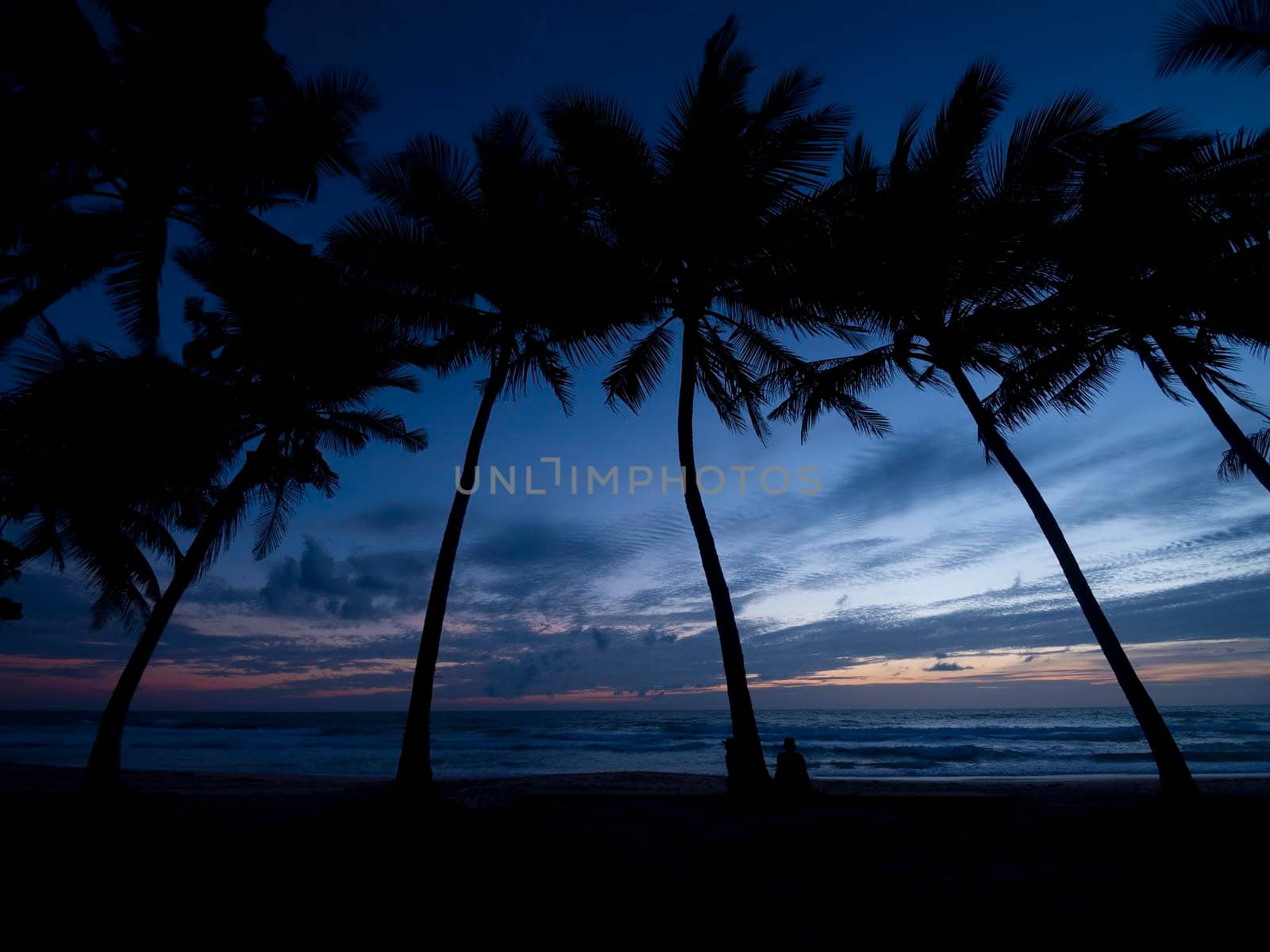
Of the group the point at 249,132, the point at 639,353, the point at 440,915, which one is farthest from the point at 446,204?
the point at 440,915

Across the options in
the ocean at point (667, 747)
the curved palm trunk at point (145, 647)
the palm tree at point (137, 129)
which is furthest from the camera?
the ocean at point (667, 747)

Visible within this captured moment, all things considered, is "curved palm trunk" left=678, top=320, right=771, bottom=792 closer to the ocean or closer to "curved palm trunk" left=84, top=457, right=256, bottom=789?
"curved palm trunk" left=84, top=457, right=256, bottom=789

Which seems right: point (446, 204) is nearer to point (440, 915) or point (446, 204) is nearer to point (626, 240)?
point (626, 240)

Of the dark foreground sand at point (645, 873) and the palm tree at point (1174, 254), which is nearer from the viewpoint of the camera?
the dark foreground sand at point (645, 873)

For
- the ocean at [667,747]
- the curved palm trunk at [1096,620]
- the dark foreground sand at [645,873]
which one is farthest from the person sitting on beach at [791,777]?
the ocean at [667,747]

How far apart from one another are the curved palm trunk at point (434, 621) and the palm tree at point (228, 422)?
285 centimetres

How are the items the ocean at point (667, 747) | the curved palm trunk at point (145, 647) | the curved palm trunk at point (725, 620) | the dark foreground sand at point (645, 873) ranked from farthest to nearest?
1. the ocean at point (667, 747)
2. the curved palm trunk at point (145, 647)
3. the curved palm trunk at point (725, 620)
4. the dark foreground sand at point (645, 873)

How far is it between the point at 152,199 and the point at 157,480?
665cm

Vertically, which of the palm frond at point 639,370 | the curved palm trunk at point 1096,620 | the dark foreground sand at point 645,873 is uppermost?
the palm frond at point 639,370

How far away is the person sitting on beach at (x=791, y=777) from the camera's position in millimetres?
8219

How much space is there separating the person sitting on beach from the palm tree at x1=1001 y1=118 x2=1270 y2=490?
829 cm

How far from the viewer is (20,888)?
4254 mm

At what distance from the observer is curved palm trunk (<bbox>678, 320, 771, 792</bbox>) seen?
335 inches

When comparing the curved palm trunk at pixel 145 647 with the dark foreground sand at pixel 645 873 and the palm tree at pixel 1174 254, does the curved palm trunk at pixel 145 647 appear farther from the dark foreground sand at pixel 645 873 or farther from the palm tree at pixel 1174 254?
the palm tree at pixel 1174 254
